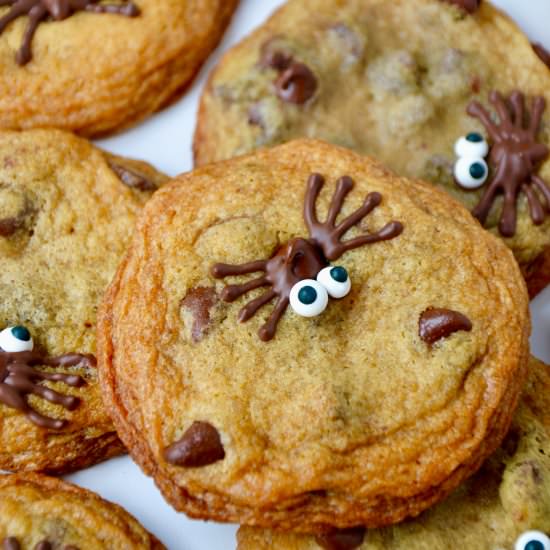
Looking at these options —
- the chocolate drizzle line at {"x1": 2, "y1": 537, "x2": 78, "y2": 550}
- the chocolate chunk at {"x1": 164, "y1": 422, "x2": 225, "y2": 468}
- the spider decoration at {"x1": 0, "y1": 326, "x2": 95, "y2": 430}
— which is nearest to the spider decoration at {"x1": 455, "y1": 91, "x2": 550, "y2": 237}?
the chocolate chunk at {"x1": 164, "y1": 422, "x2": 225, "y2": 468}

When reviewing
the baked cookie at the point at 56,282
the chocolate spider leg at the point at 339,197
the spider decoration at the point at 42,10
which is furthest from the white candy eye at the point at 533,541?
the spider decoration at the point at 42,10

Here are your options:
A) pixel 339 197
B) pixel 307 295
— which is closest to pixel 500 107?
pixel 339 197

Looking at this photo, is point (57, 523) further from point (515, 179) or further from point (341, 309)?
point (515, 179)

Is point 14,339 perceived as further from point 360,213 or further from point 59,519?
point 360,213

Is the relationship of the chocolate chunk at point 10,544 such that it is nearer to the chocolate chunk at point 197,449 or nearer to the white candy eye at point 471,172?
the chocolate chunk at point 197,449

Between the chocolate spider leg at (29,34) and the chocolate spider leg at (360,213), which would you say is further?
the chocolate spider leg at (29,34)

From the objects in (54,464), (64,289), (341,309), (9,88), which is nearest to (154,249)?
(64,289)

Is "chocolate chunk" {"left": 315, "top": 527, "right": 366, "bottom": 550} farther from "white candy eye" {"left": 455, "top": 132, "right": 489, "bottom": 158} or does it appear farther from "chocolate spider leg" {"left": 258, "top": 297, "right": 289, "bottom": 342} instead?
"white candy eye" {"left": 455, "top": 132, "right": 489, "bottom": 158}

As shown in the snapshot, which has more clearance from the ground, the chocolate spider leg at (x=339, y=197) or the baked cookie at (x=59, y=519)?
the chocolate spider leg at (x=339, y=197)
